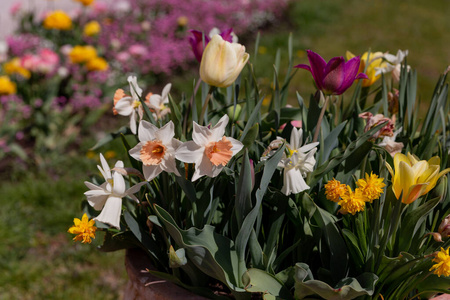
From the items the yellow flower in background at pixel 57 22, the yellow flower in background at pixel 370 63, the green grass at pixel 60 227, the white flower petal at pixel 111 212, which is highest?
the yellow flower in background at pixel 370 63

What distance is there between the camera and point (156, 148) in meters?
0.81

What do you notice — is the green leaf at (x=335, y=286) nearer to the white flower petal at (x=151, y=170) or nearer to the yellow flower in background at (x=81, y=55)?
the white flower petal at (x=151, y=170)

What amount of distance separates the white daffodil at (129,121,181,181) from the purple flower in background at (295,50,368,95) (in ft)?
0.87

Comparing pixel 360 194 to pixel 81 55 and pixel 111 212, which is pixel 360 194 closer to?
pixel 111 212

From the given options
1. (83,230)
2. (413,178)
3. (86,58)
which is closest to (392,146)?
(413,178)

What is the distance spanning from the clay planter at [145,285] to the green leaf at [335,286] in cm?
18

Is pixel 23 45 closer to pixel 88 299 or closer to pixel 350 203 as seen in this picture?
pixel 88 299

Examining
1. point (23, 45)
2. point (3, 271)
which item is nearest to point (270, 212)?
point (3, 271)

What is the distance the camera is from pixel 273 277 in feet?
2.78

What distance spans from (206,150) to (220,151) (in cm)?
2

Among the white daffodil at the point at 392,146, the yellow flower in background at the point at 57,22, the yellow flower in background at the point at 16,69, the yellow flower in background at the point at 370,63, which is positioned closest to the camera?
the white daffodil at the point at 392,146

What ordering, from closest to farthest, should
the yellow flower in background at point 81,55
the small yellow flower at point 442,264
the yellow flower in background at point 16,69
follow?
the small yellow flower at point 442,264, the yellow flower in background at point 16,69, the yellow flower in background at point 81,55

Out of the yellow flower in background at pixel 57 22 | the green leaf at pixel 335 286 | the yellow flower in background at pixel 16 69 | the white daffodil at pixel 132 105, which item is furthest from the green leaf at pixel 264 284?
the yellow flower in background at pixel 57 22

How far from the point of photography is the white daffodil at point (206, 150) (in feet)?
2.53
